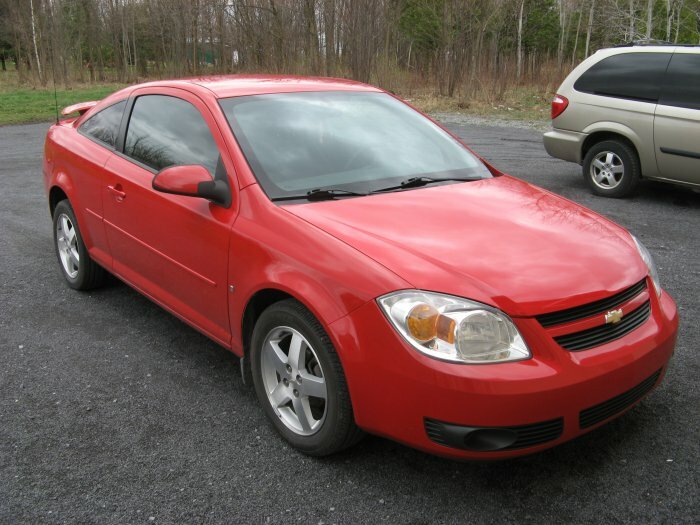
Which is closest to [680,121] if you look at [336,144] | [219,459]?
[336,144]

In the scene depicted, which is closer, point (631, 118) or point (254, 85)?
point (254, 85)

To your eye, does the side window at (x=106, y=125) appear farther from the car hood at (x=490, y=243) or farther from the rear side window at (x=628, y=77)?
the rear side window at (x=628, y=77)

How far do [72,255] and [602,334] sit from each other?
12.8 ft

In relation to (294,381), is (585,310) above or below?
above

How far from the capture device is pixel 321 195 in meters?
3.12

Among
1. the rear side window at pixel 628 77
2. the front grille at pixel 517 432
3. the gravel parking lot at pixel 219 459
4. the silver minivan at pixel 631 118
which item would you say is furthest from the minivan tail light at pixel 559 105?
the front grille at pixel 517 432

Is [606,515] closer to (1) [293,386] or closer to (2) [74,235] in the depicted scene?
(1) [293,386]

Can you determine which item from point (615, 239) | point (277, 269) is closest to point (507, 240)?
point (615, 239)

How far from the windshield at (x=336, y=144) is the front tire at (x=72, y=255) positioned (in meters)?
1.92

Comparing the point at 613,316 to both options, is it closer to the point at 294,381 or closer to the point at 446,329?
the point at 446,329

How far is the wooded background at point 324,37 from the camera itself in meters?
22.0

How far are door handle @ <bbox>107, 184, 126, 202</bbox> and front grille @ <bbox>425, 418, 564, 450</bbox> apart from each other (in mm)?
2462

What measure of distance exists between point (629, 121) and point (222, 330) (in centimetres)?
607

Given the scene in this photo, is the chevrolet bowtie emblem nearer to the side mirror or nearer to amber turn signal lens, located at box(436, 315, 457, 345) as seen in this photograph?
amber turn signal lens, located at box(436, 315, 457, 345)
